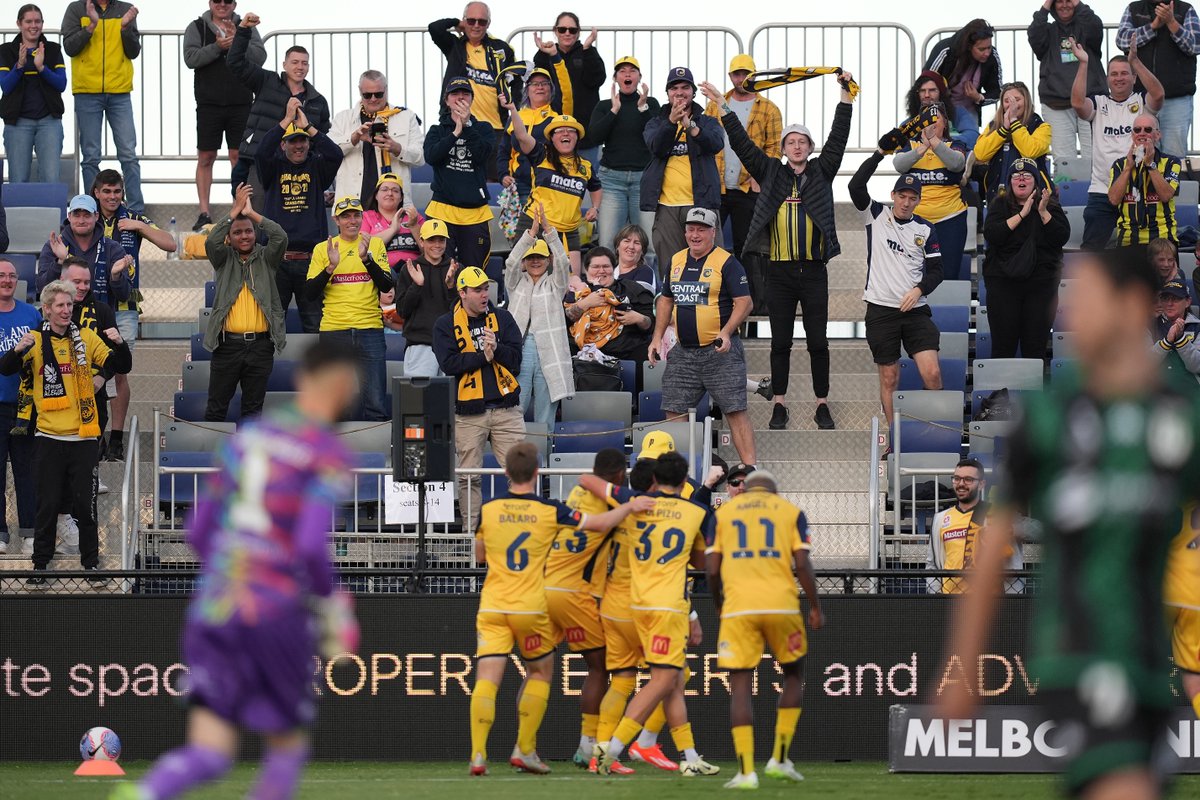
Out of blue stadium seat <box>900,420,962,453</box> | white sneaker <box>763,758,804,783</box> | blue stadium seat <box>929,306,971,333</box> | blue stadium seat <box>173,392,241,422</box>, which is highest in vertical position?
blue stadium seat <box>929,306,971,333</box>

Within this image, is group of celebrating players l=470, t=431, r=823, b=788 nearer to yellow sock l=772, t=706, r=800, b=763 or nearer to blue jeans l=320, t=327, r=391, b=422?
yellow sock l=772, t=706, r=800, b=763

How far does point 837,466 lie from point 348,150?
6.09 meters

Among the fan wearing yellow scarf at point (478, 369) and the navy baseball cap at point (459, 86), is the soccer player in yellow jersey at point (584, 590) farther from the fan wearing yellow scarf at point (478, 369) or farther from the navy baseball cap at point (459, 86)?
the navy baseball cap at point (459, 86)

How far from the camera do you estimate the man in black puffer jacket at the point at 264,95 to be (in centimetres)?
1872

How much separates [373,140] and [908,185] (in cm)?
546

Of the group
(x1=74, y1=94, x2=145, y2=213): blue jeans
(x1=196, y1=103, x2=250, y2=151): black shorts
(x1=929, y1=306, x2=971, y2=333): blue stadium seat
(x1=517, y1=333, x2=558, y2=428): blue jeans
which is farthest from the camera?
(x1=196, y1=103, x2=250, y2=151): black shorts

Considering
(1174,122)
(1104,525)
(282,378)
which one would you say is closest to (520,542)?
(282,378)

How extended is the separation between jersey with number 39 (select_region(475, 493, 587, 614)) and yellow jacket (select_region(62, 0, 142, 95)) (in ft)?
32.0

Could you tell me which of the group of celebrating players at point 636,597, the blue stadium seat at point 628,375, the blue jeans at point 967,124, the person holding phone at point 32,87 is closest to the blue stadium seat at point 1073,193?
the blue jeans at point 967,124

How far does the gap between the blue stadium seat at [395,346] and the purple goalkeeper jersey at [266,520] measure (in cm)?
1102

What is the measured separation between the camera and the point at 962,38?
63.5 feet

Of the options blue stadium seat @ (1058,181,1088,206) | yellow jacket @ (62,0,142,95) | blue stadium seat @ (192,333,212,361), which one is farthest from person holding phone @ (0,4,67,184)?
Result: blue stadium seat @ (1058,181,1088,206)

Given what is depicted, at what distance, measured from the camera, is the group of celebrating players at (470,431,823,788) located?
11.3 m

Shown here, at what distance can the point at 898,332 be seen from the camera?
17172 millimetres
